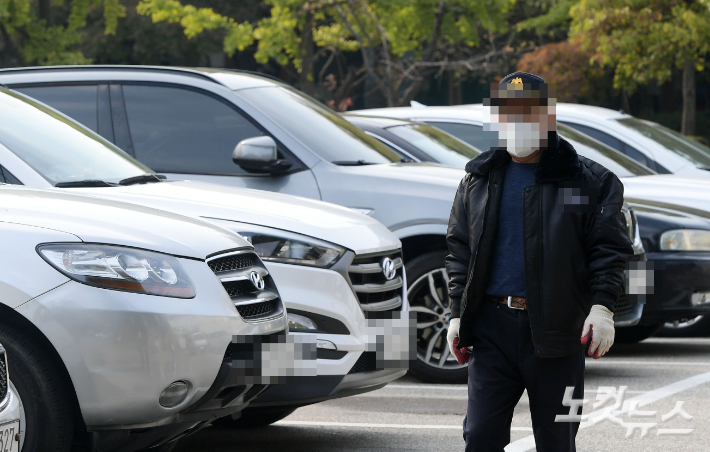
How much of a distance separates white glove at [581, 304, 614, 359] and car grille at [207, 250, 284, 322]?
1384 millimetres

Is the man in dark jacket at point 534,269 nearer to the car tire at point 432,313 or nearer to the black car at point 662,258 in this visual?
the car tire at point 432,313

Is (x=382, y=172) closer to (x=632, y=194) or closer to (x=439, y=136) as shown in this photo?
(x=439, y=136)

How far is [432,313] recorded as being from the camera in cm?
674

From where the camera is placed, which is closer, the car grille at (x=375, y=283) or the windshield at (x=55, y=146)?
the windshield at (x=55, y=146)

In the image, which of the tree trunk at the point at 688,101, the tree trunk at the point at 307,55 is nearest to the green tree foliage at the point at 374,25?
the tree trunk at the point at 307,55

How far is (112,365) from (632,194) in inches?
239

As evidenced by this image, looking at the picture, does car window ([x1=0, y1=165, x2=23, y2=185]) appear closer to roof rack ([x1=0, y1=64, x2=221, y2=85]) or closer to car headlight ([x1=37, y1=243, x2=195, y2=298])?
car headlight ([x1=37, y1=243, x2=195, y2=298])

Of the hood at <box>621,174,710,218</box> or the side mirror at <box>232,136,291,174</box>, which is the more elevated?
the side mirror at <box>232,136,291,174</box>

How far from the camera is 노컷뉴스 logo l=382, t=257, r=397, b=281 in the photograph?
18.0ft

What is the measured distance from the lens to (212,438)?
5.55 meters

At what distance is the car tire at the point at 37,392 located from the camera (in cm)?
371

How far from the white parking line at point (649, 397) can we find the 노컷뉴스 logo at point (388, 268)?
3.52 ft

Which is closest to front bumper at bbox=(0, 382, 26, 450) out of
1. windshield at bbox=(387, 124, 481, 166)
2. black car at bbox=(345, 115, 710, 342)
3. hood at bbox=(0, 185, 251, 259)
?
hood at bbox=(0, 185, 251, 259)

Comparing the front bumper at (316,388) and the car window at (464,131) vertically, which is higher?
the car window at (464,131)
